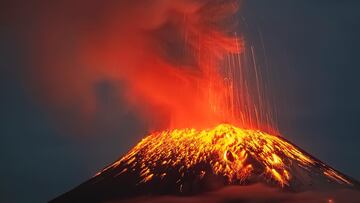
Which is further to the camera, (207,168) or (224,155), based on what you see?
(224,155)

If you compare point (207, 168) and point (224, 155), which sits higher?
point (224, 155)

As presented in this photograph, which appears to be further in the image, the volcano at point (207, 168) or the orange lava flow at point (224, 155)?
the orange lava flow at point (224, 155)

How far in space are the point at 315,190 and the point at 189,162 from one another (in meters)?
20.5

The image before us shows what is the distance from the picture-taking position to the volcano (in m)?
88.8

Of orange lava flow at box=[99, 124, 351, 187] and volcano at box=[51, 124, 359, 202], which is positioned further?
orange lava flow at box=[99, 124, 351, 187]

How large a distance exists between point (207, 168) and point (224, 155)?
16.1 ft

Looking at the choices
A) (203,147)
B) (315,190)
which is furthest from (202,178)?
(315,190)

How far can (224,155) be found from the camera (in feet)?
313

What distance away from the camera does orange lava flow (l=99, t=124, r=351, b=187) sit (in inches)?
3588

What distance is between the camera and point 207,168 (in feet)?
302

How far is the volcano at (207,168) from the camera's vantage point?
8875 cm

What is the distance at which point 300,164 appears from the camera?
95.1m

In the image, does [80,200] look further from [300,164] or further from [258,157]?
[300,164]

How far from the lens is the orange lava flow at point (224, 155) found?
91125 mm
